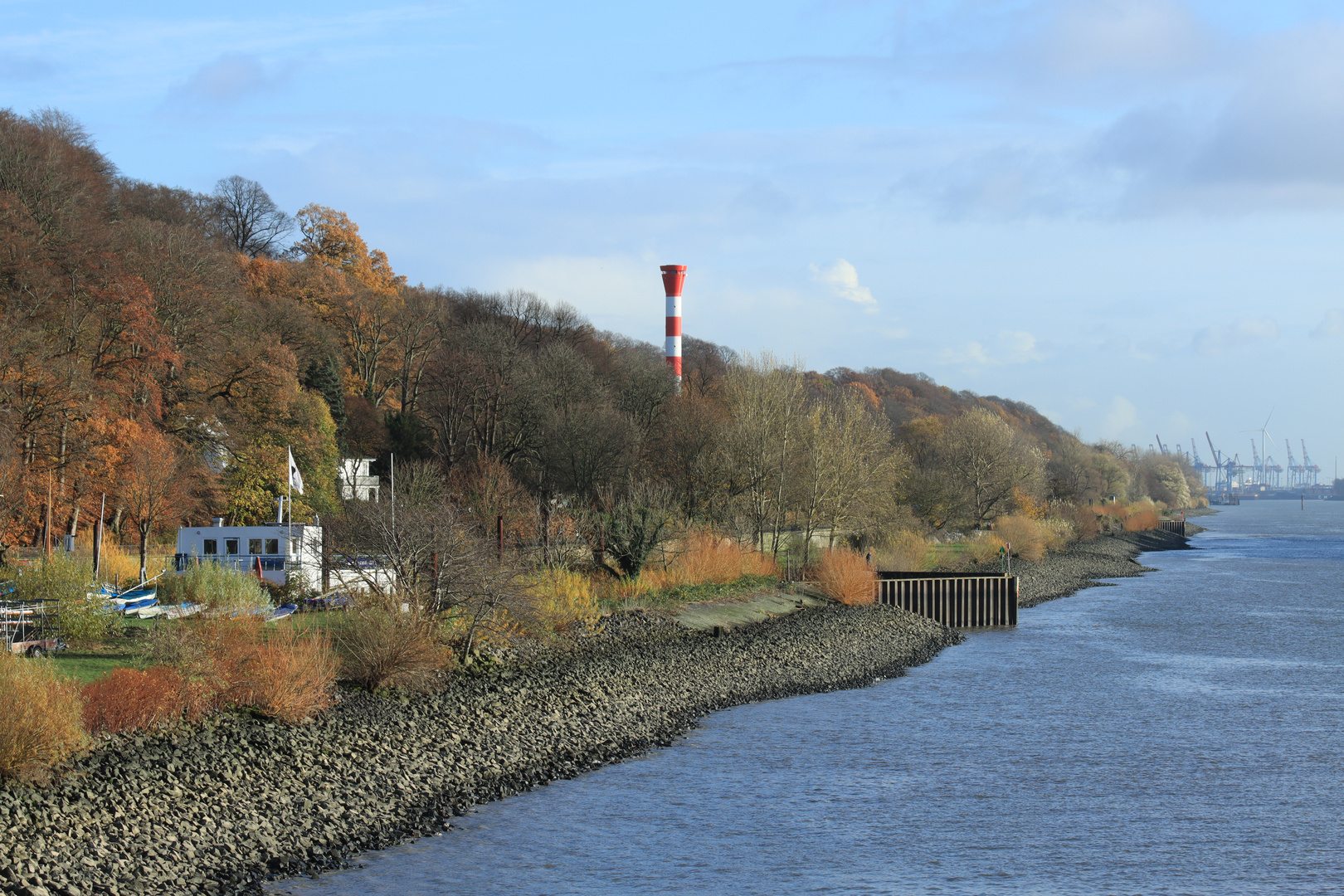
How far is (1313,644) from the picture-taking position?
3984 cm

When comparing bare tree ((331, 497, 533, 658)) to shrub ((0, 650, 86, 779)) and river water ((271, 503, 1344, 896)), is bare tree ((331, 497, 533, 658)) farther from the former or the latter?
shrub ((0, 650, 86, 779))

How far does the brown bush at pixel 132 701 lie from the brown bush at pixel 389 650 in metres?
4.13

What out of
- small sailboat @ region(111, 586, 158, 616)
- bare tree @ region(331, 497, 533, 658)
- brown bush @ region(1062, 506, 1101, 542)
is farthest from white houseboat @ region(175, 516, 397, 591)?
brown bush @ region(1062, 506, 1101, 542)

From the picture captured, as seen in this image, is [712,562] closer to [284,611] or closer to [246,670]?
[284,611]

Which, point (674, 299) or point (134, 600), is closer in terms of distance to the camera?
point (134, 600)

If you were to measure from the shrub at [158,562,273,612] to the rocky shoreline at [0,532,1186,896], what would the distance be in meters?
5.03

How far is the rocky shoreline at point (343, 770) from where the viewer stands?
13.2 meters

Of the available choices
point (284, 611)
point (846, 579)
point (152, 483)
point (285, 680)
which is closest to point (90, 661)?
point (285, 680)

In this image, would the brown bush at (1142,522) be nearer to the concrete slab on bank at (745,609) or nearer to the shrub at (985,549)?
the shrub at (985,549)

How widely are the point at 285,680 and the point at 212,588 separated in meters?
8.68

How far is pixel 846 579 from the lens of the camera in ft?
134

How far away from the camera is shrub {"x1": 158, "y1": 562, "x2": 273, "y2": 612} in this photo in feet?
76.6

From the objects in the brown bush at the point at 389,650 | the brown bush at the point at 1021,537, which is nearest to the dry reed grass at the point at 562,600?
the brown bush at the point at 389,650

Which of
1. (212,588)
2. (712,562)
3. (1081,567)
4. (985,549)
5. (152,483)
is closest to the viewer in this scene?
(212,588)
